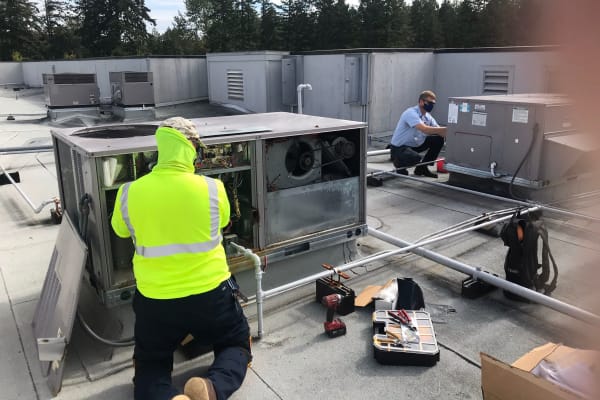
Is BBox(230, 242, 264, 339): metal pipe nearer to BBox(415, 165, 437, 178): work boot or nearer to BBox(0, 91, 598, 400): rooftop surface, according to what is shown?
BBox(0, 91, 598, 400): rooftop surface

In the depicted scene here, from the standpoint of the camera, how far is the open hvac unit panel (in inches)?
144

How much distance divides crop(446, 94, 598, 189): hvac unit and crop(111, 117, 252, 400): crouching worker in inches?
186

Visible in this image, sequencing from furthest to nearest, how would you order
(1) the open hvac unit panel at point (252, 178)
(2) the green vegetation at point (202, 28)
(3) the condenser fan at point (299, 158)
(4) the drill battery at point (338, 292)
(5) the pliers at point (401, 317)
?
(2) the green vegetation at point (202, 28)
(3) the condenser fan at point (299, 158)
(4) the drill battery at point (338, 292)
(5) the pliers at point (401, 317)
(1) the open hvac unit panel at point (252, 178)

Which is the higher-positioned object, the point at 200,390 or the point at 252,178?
the point at 252,178

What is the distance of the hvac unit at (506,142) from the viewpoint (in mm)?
6629

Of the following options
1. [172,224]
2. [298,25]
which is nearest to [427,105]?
[172,224]

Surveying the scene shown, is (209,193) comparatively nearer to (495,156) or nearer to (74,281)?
(74,281)

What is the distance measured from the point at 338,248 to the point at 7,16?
177 feet

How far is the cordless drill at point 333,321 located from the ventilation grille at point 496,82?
7983 mm

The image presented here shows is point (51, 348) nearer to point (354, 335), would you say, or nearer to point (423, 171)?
point (354, 335)

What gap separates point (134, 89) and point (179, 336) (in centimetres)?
1316

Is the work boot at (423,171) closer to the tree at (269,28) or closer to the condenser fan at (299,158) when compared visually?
the condenser fan at (299,158)

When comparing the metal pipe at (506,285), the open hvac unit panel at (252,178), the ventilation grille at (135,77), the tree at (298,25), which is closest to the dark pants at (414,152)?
the metal pipe at (506,285)

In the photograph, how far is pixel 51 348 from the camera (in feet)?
10.7
